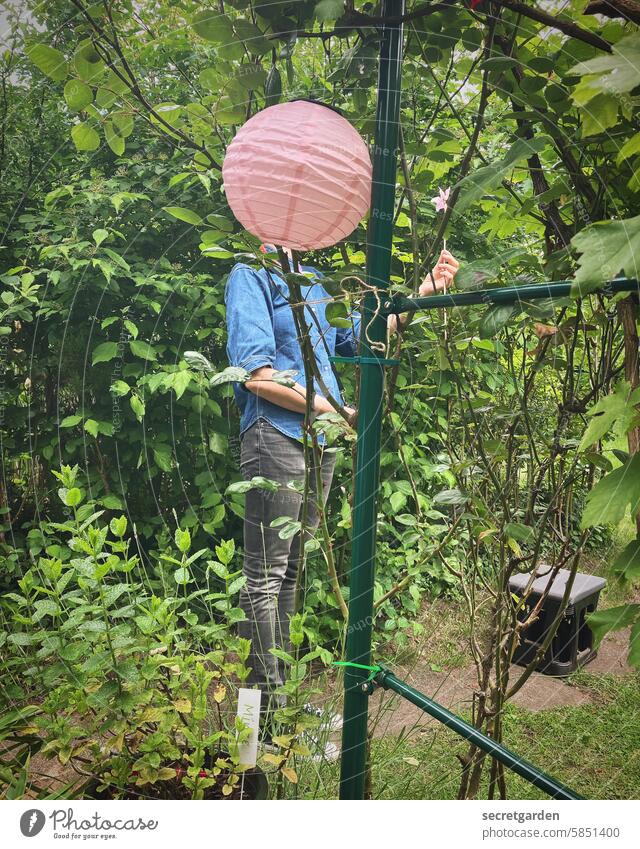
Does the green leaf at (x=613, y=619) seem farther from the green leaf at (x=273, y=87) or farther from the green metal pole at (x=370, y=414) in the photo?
the green leaf at (x=273, y=87)

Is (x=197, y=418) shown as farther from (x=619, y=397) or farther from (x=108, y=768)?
(x=619, y=397)

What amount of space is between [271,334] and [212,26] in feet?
1.08

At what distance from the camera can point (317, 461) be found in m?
0.74

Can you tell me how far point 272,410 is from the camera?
2.55ft

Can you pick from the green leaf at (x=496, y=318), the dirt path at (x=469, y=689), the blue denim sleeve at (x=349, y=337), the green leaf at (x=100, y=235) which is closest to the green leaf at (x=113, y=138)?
the green leaf at (x=100, y=235)

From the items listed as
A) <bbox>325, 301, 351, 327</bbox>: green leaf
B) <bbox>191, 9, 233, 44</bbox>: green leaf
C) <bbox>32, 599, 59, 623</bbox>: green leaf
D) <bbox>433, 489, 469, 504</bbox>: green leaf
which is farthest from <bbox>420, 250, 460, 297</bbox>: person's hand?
<bbox>32, 599, 59, 623</bbox>: green leaf

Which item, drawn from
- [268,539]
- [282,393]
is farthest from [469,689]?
[282,393]

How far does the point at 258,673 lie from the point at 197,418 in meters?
0.40

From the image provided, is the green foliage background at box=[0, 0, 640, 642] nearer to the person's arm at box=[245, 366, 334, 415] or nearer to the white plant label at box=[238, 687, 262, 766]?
the person's arm at box=[245, 366, 334, 415]

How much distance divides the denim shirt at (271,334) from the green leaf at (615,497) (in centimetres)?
32

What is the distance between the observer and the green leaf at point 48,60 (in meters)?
0.64

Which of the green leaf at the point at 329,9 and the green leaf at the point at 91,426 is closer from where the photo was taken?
the green leaf at the point at 329,9

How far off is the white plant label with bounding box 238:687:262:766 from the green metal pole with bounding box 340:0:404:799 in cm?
11
